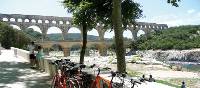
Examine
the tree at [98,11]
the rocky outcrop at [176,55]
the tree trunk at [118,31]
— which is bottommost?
the rocky outcrop at [176,55]

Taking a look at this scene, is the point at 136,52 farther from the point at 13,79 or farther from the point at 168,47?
the point at 13,79

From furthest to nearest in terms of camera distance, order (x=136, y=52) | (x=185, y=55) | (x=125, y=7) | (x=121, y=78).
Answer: (x=136, y=52)
(x=185, y=55)
(x=125, y=7)
(x=121, y=78)

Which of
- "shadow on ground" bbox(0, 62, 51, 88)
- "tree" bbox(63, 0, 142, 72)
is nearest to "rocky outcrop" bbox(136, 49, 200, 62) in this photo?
"tree" bbox(63, 0, 142, 72)

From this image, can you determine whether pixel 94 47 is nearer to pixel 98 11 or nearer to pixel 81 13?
pixel 81 13

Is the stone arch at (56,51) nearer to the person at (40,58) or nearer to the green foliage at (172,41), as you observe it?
the green foliage at (172,41)

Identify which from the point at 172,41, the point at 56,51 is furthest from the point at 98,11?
the point at 56,51

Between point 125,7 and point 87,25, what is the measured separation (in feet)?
16.7

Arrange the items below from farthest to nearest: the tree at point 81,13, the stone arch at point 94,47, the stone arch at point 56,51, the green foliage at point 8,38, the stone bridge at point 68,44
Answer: the stone arch at point 56,51 → the stone arch at point 94,47 → the stone bridge at point 68,44 → the green foliage at point 8,38 → the tree at point 81,13

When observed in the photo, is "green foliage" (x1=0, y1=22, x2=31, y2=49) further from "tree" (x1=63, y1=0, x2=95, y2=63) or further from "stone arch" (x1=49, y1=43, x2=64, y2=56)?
"stone arch" (x1=49, y1=43, x2=64, y2=56)

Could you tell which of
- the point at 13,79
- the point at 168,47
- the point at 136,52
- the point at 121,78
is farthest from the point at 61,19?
the point at 121,78

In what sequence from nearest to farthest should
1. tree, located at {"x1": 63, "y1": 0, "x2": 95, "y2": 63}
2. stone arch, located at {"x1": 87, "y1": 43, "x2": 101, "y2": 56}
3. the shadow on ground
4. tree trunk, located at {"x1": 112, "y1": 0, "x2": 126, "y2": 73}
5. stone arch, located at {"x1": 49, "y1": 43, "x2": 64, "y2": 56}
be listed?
the shadow on ground < tree trunk, located at {"x1": 112, "y1": 0, "x2": 126, "y2": 73} < tree, located at {"x1": 63, "y1": 0, "x2": 95, "y2": 63} < stone arch, located at {"x1": 87, "y1": 43, "x2": 101, "y2": 56} < stone arch, located at {"x1": 49, "y1": 43, "x2": 64, "y2": 56}

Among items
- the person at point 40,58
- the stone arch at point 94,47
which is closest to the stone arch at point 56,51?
the stone arch at point 94,47

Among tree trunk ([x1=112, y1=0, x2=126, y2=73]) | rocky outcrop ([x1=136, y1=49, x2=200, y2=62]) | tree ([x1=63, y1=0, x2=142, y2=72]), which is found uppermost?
tree ([x1=63, y1=0, x2=142, y2=72])

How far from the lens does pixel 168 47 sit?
137750mm
